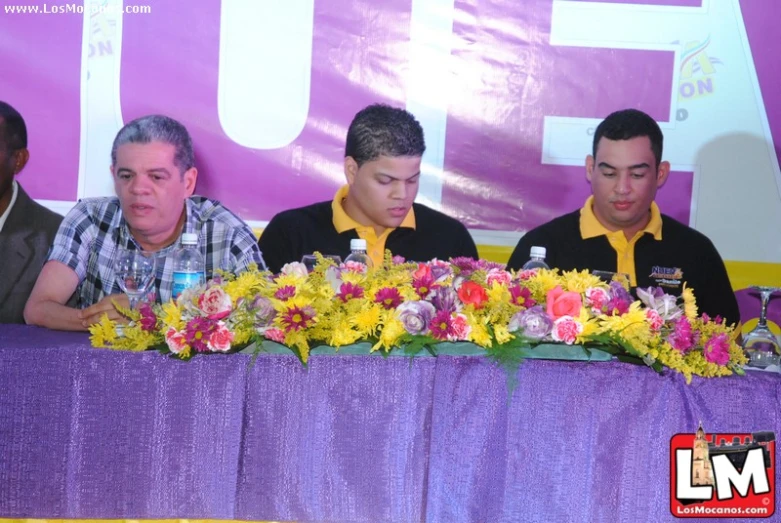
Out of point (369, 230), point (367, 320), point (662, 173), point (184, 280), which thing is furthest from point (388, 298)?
point (662, 173)

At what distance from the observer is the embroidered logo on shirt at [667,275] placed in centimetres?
326

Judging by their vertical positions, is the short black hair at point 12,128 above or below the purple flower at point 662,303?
above

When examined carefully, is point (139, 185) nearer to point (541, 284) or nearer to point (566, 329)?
point (541, 284)

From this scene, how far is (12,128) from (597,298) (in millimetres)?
2310

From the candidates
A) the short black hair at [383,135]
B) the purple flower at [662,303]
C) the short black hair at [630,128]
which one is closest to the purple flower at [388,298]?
the purple flower at [662,303]

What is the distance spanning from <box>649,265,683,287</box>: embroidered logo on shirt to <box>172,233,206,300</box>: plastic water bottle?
62.4 inches

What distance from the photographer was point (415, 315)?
1922 mm

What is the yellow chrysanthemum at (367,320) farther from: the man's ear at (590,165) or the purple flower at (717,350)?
the man's ear at (590,165)

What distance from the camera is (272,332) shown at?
194 cm

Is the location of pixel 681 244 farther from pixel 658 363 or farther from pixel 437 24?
pixel 658 363

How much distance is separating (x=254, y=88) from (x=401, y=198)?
2.41 feet

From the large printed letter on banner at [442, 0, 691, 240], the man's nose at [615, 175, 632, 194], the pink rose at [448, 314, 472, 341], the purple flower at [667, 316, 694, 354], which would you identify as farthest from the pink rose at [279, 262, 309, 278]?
the man's nose at [615, 175, 632, 194]

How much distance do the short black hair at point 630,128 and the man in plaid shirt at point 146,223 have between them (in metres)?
1.33

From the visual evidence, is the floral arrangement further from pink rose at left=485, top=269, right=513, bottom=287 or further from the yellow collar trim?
the yellow collar trim
